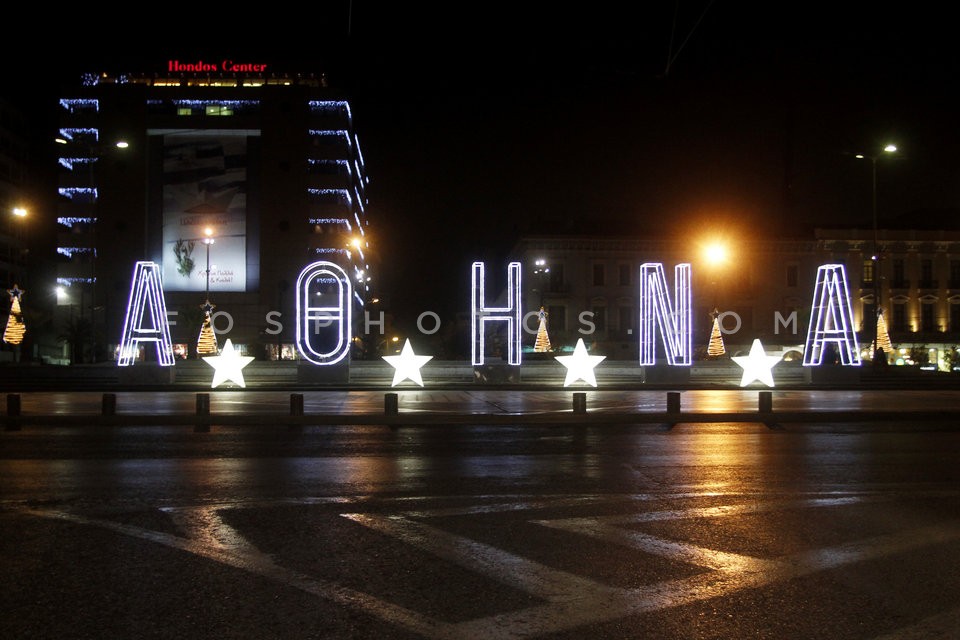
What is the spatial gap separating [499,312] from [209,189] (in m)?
56.1

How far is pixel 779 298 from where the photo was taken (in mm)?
66875

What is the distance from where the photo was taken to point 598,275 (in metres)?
65.9

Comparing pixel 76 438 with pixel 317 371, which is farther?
pixel 317 371

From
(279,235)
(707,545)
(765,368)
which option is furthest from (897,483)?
(279,235)

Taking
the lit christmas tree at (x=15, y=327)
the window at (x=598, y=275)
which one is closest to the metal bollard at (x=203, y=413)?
the lit christmas tree at (x=15, y=327)

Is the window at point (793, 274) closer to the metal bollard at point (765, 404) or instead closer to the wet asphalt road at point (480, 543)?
the metal bollard at point (765, 404)

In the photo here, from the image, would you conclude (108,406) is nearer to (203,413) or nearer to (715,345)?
(203,413)

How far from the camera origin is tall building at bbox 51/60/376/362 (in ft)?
251

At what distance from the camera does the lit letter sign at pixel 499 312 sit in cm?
3189

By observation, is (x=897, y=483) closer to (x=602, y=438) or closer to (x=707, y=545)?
(x=707, y=545)

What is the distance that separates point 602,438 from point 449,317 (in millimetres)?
87544

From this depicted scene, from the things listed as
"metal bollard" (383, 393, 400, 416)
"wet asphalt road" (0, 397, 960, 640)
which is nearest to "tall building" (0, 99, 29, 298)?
"metal bollard" (383, 393, 400, 416)

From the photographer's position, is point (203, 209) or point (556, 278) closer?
point (556, 278)

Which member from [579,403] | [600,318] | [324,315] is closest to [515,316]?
[324,315]
